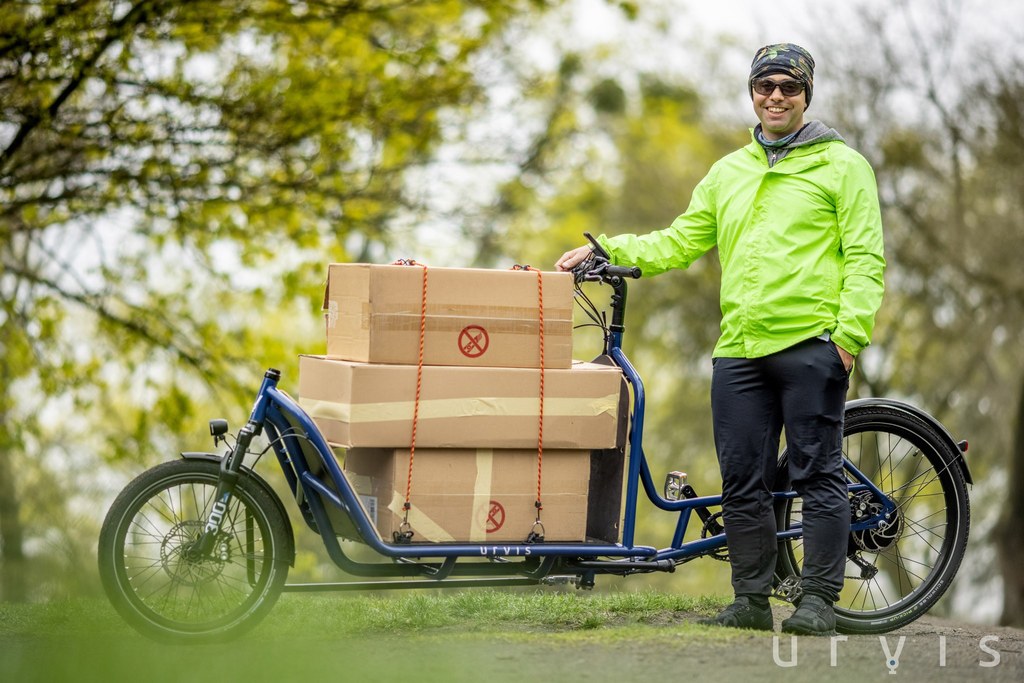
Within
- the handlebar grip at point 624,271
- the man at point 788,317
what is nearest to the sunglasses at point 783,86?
the man at point 788,317

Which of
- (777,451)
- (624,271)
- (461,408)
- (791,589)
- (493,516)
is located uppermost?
(624,271)

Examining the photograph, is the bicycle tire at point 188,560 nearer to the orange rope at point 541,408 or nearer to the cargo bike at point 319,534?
the cargo bike at point 319,534

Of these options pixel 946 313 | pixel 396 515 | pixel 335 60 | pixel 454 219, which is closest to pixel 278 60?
pixel 335 60

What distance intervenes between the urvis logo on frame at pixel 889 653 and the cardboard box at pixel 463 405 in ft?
3.25

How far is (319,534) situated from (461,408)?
2.42 feet

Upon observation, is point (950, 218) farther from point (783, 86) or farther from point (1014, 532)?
point (783, 86)

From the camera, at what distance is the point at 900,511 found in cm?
543

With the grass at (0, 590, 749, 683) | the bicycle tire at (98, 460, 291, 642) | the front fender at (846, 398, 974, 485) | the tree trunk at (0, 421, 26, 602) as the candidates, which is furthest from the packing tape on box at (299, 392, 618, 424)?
the tree trunk at (0, 421, 26, 602)

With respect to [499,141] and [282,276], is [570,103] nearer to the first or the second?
[499,141]

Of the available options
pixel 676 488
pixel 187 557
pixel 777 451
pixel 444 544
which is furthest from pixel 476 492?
pixel 777 451

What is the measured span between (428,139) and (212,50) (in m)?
2.05

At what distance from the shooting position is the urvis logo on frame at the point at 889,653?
446cm

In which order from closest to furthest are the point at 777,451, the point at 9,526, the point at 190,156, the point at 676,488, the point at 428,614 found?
the point at 777,451 < the point at 676,488 < the point at 428,614 < the point at 190,156 < the point at 9,526

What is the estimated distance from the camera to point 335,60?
1091 centimetres
